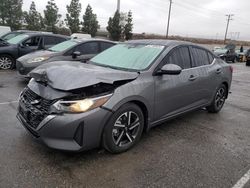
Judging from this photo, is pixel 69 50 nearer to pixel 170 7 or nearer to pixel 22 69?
pixel 22 69

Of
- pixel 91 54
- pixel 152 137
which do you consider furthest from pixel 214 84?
pixel 91 54

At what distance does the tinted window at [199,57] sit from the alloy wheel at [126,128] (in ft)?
6.09

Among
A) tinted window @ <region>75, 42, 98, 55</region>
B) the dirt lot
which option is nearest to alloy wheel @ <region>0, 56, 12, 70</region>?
tinted window @ <region>75, 42, 98, 55</region>

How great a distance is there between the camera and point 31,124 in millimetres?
2998

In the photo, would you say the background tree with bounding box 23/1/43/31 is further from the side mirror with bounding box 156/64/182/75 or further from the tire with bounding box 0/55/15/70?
the side mirror with bounding box 156/64/182/75

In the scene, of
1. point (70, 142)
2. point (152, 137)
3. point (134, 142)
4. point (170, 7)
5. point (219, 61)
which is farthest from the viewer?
point (170, 7)

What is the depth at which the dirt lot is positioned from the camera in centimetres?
268

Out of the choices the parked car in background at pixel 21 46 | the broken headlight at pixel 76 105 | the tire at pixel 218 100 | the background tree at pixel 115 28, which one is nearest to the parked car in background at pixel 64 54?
the parked car in background at pixel 21 46

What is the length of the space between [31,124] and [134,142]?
1.44 meters

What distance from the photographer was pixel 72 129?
272 centimetres

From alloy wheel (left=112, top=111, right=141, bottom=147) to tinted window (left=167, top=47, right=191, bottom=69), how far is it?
3.82 feet

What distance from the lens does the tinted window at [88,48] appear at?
25.9ft

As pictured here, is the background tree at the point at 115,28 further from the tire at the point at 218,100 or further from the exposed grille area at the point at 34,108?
the exposed grille area at the point at 34,108

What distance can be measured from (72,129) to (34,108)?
0.63 meters
